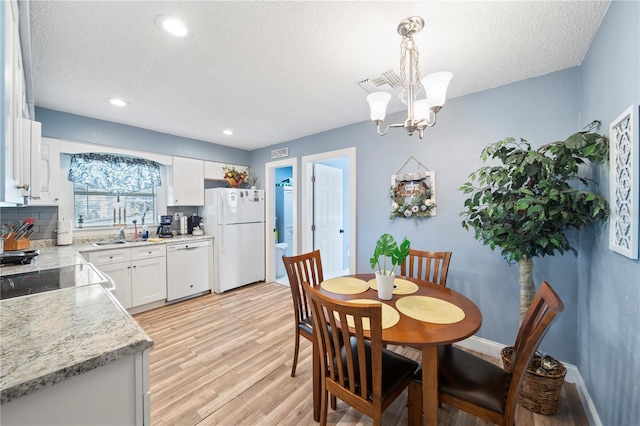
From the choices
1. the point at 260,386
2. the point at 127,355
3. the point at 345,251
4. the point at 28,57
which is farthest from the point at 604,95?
the point at 345,251

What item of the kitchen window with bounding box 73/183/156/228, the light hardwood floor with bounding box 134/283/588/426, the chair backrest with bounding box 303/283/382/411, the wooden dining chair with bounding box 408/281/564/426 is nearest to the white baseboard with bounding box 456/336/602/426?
the light hardwood floor with bounding box 134/283/588/426

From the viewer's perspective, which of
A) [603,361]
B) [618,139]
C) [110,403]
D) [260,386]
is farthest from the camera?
[260,386]

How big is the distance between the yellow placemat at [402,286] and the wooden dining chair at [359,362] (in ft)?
1.50

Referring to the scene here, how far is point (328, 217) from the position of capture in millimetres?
4387

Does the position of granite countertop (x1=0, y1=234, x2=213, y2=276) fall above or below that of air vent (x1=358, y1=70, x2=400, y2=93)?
below

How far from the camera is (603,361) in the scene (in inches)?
58.3

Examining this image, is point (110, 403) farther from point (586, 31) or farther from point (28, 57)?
point (586, 31)

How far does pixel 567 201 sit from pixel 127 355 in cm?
234

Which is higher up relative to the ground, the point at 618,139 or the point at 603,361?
the point at 618,139

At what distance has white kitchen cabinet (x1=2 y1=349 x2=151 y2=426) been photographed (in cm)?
69

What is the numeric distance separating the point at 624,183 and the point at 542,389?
1.37 metres

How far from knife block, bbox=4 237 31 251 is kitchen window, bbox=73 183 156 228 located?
797 mm

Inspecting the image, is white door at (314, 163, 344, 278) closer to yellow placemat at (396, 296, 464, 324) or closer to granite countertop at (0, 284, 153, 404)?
yellow placemat at (396, 296, 464, 324)

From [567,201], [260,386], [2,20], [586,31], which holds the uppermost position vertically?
[586,31]
